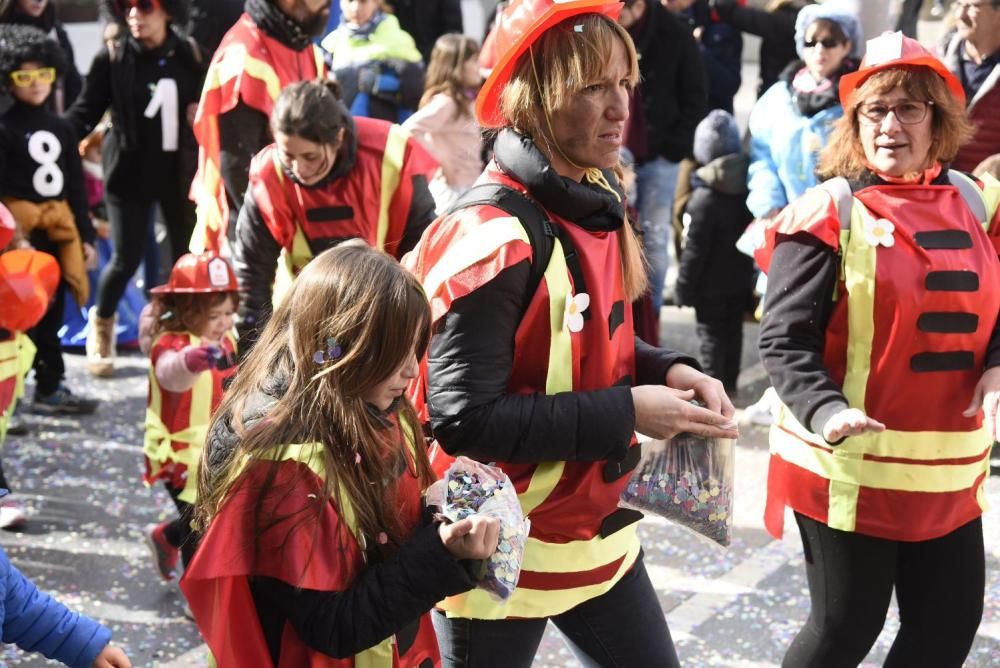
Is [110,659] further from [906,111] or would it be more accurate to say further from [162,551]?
[906,111]

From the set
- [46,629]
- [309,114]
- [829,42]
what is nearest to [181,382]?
[309,114]

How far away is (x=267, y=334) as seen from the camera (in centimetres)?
237

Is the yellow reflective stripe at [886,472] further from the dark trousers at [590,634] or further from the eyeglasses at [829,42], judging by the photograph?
the eyeglasses at [829,42]

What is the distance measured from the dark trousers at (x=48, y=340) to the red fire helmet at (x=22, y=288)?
2003mm

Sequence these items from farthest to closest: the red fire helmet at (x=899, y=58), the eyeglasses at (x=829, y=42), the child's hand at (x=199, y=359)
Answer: the eyeglasses at (x=829, y=42)
the child's hand at (x=199, y=359)
the red fire helmet at (x=899, y=58)

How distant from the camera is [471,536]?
7.33 ft

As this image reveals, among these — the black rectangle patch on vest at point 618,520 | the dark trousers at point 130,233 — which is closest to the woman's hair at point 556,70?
the black rectangle patch on vest at point 618,520

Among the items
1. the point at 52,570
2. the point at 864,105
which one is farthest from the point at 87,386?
the point at 864,105

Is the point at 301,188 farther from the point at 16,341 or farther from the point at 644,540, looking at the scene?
the point at 644,540

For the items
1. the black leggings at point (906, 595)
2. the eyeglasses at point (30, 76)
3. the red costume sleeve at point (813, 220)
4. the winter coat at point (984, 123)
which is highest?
the eyeglasses at point (30, 76)

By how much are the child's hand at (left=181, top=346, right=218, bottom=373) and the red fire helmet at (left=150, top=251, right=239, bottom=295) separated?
0.27 meters

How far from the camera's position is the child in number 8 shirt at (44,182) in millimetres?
6250

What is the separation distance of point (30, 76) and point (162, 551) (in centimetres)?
273

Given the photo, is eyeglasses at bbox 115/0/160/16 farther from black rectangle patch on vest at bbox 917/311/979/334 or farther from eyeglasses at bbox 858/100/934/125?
black rectangle patch on vest at bbox 917/311/979/334
